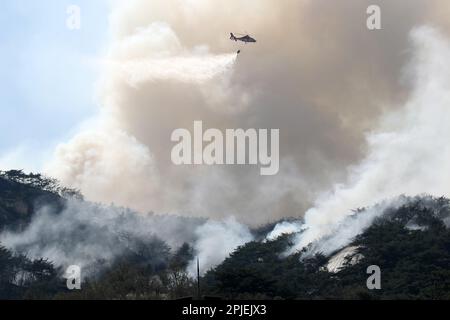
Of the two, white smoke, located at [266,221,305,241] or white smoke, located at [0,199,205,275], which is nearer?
white smoke, located at [0,199,205,275]

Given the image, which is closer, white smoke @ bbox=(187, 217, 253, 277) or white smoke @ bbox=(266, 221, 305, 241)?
white smoke @ bbox=(187, 217, 253, 277)

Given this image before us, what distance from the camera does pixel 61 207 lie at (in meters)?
162

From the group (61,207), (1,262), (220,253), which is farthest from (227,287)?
(61,207)

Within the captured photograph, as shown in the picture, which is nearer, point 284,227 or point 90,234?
point 90,234

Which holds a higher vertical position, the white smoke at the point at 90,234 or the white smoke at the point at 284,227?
the white smoke at the point at 284,227

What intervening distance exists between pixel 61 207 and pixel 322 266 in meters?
58.1

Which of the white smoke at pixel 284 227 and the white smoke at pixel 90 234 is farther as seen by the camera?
the white smoke at pixel 284 227

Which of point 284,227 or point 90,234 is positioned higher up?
point 284,227

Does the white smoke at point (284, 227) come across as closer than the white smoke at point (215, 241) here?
No

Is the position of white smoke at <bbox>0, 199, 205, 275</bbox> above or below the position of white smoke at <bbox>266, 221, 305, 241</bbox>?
below
